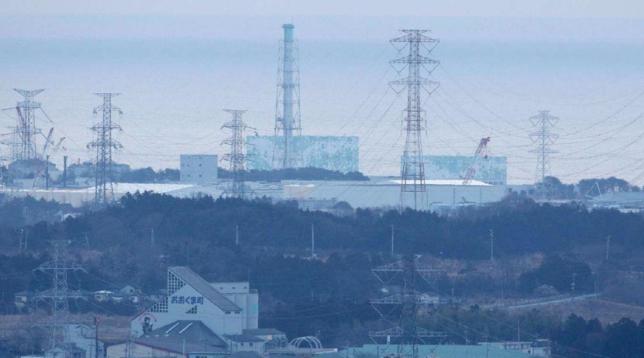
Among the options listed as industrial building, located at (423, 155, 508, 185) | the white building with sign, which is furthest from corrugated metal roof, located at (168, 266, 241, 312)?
industrial building, located at (423, 155, 508, 185)

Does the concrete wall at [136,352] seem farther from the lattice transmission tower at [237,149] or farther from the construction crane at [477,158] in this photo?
the construction crane at [477,158]

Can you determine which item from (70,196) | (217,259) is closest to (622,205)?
(70,196)

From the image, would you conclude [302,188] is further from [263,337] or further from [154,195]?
[263,337]

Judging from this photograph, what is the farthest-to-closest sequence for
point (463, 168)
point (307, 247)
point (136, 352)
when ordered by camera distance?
point (463, 168) → point (307, 247) → point (136, 352)

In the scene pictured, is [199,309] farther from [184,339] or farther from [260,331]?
[184,339]

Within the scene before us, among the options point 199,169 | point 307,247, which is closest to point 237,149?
point 307,247

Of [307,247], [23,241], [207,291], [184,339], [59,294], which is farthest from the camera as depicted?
[307,247]
